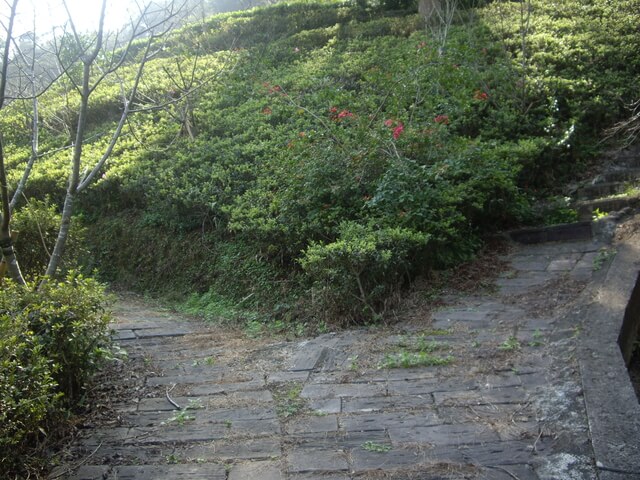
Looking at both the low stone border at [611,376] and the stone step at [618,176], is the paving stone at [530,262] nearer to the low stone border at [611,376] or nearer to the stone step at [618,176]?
the low stone border at [611,376]

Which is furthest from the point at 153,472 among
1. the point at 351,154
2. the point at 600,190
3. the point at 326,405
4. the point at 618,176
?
the point at 618,176

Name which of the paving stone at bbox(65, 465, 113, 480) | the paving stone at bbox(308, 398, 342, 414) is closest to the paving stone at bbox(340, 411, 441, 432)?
the paving stone at bbox(308, 398, 342, 414)

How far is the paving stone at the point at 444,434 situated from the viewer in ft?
10.6

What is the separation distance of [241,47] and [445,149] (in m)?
8.55

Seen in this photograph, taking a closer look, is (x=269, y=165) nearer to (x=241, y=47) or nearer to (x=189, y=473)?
(x=189, y=473)

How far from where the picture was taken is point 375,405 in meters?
3.73

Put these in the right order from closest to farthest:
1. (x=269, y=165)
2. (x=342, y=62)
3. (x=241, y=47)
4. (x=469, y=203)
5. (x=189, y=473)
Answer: (x=189, y=473)
(x=469, y=203)
(x=269, y=165)
(x=342, y=62)
(x=241, y=47)

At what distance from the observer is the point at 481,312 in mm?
5160

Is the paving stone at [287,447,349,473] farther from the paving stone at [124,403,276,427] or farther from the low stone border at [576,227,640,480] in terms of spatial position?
the low stone border at [576,227,640,480]

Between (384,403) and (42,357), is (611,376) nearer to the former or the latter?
(384,403)

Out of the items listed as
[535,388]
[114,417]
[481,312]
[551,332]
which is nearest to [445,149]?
[481,312]

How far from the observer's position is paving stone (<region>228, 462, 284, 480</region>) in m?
3.09

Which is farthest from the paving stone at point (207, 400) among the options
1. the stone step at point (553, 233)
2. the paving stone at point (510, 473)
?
the stone step at point (553, 233)

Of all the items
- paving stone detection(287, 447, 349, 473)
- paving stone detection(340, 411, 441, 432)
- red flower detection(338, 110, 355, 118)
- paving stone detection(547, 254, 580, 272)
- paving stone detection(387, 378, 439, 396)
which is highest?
red flower detection(338, 110, 355, 118)
